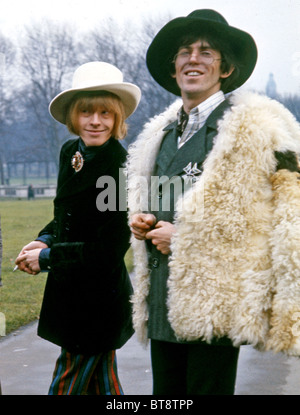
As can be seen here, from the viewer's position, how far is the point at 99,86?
2867 mm

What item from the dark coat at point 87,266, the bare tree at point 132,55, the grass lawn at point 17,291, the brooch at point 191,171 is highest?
the bare tree at point 132,55

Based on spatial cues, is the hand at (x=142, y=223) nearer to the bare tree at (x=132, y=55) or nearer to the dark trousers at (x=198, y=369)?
the dark trousers at (x=198, y=369)

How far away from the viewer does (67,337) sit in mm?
2941

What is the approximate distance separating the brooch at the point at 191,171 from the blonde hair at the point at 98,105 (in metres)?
0.58

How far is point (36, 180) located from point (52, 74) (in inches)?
1209

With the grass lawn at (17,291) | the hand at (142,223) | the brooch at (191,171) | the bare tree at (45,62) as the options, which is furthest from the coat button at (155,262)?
the bare tree at (45,62)

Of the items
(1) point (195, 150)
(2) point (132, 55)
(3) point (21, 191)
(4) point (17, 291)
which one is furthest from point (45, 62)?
(1) point (195, 150)

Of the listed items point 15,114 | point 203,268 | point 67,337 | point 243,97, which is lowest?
point 67,337

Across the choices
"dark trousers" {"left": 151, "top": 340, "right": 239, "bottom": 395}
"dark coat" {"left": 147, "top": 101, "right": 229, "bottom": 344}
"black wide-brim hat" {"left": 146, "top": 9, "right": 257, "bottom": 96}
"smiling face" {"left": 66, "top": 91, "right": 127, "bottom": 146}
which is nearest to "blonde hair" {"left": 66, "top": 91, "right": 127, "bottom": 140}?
"smiling face" {"left": 66, "top": 91, "right": 127, "bottom": 146}

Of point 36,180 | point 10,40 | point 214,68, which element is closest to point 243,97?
point 214,68

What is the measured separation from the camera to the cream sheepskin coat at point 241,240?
90.5 inches

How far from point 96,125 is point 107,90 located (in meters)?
0.19
